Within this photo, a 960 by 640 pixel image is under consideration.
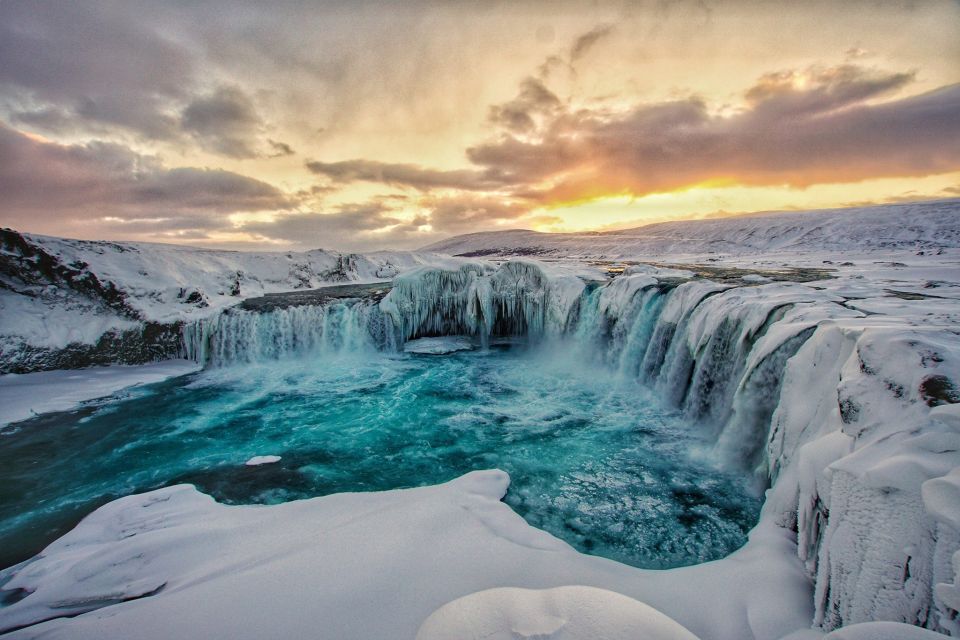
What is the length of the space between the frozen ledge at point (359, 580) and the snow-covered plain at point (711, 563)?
0.7 inches

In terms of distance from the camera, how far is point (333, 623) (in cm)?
246

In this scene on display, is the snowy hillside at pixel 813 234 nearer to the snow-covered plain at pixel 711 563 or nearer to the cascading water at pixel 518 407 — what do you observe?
the cascading water at pixel 518 407

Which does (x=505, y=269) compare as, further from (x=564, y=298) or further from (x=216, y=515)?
(x=216, y=515)

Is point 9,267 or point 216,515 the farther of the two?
point 9,267

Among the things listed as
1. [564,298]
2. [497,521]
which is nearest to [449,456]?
[497,521]

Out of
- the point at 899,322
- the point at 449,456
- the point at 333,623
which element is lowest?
the point at 449,456

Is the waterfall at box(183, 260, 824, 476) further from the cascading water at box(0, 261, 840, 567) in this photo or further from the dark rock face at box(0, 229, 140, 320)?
the dark rock face at box(0, 229, 140, 320)

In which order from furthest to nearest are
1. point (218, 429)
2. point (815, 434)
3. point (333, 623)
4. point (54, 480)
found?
point (218, 429) → point (54, 480) → point (815, 434) → point (333, 623)

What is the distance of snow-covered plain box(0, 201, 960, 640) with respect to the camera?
193cm

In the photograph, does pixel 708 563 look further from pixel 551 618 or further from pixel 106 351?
pixel 106 351

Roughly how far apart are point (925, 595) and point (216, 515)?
6083 millimetres

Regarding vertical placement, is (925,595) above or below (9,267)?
below

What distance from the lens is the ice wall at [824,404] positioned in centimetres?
181

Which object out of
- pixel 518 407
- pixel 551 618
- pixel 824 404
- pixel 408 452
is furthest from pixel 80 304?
pixel 824 404
